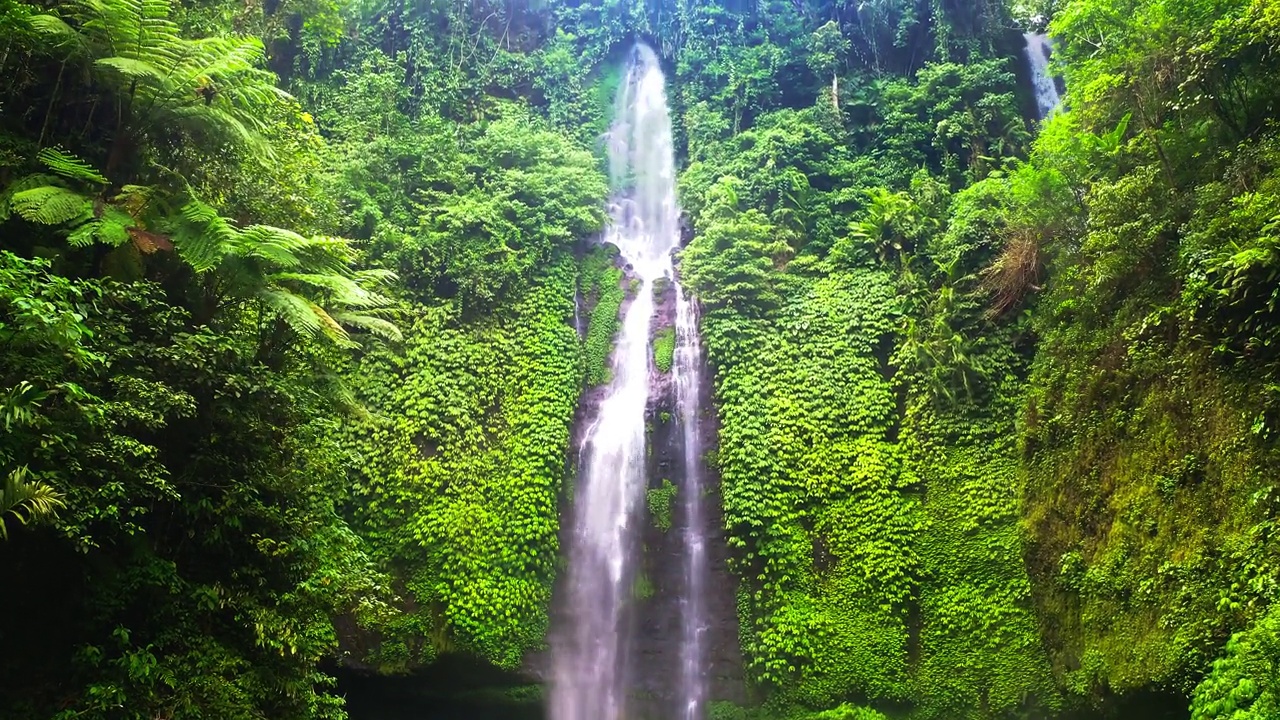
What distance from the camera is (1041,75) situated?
609 inches

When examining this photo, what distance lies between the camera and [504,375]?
12.2m

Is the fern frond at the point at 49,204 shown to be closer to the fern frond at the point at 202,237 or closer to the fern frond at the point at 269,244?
the fern frond at the point at 202,237

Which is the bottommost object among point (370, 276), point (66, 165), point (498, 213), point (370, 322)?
point (370, 322)

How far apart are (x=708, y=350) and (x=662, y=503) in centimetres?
295

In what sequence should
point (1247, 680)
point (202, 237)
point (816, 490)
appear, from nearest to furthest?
A: 1. point (1247, 680)
2. point (202, 237)
3. point (816, 490)

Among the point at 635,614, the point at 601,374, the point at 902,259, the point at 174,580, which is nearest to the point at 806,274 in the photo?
the point at 902,259

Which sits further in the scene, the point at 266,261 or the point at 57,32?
the point at 266,261

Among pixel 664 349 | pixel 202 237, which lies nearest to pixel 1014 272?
pixel 664 349

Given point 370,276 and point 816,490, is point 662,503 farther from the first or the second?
point 370,276

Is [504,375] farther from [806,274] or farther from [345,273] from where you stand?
[806,274]

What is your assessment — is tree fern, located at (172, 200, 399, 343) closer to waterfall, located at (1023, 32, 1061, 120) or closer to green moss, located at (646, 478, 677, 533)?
green moss, located at (646, 478, 677, 533)

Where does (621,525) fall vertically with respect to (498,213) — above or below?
below

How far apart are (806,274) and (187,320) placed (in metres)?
10.3

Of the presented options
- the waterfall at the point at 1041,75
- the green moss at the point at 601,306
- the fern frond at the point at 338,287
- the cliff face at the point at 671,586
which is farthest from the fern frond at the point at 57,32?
the waterfall at the point at 1041,75
